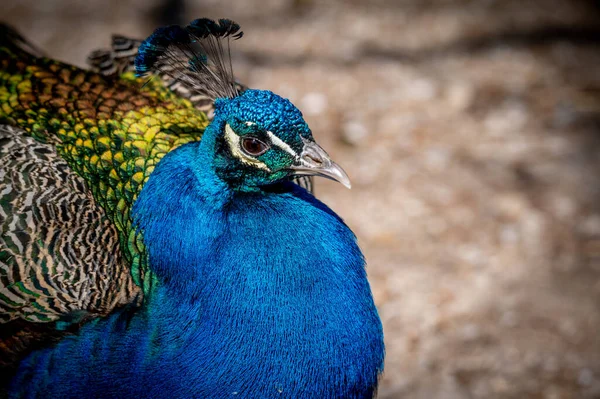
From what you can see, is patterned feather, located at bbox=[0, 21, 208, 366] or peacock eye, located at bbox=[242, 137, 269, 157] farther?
patterned feather, located at bbox=[0, 21, 208, 366]

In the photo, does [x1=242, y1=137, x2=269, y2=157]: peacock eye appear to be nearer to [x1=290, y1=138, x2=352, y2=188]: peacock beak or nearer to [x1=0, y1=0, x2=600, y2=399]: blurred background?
[x1=290, y1=138, x2=352, y2=188]: peacock beak

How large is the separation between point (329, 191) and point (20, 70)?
160 centimetres

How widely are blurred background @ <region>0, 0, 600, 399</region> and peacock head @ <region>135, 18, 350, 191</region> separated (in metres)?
1.31

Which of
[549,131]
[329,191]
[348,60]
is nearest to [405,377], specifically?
[329,191]

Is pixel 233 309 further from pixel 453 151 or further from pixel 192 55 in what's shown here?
pixel 453 151

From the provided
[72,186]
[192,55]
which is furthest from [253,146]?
[72,186]

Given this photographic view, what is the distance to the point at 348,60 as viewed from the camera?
3.97 metres

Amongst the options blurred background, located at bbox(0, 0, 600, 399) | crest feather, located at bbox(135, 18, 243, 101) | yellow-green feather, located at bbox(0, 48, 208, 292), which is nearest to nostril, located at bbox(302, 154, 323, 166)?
crest feather, located at bbox(135, 18, 243, 101)

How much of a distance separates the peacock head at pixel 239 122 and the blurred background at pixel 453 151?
1315 millimetres

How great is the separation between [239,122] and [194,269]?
386mm

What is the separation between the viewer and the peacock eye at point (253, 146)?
5.10 feet

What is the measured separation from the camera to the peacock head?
153 cm

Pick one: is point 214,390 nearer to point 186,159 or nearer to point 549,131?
point 186,159

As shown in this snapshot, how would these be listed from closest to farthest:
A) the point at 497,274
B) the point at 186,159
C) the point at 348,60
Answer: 1. the point at 186,159
2. the point at 497,274
3. the point at 348,60
